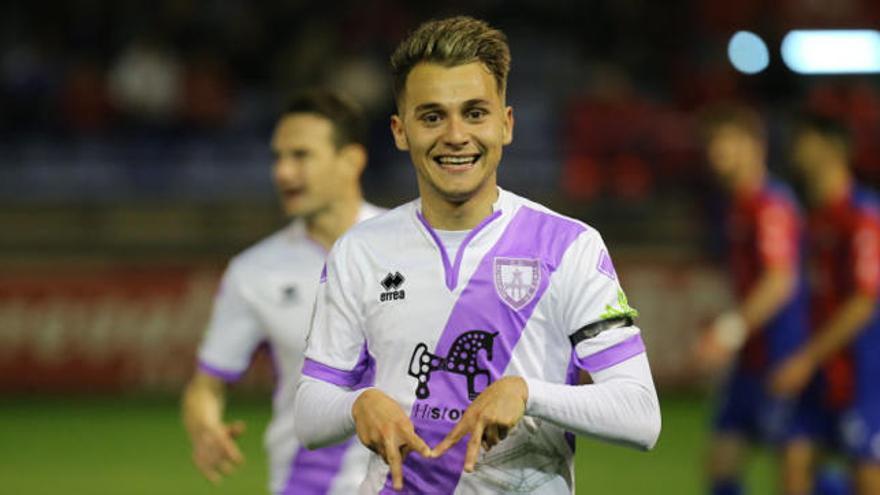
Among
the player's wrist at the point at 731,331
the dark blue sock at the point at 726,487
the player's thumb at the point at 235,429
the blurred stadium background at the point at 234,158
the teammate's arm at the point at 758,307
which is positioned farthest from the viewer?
the blurred stadium background at the point at 234,158

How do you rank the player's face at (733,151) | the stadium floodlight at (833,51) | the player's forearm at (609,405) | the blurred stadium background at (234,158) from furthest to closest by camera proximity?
the stadium floodlight at (833,51)
the blurred stadium background at (234,158)
the player's face at (733,151)
the player's forearm at (609,405)

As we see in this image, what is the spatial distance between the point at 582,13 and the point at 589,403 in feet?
49.4

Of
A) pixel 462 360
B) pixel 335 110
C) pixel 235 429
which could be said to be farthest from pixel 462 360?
pixel 335 110

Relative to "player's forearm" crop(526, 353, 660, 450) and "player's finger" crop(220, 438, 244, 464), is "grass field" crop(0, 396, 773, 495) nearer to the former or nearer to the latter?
"player's finger" crop(220, 438, 244, 464)

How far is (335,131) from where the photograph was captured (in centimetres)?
532

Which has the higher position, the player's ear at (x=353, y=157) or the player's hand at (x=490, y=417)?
the player's ear at (x=353, y=157)

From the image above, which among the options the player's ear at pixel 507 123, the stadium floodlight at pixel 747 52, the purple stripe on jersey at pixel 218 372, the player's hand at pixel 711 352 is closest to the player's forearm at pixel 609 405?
the player's ear at pixel 507 123

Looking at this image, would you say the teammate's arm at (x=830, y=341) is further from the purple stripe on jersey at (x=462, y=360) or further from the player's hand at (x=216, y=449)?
the purple stripe on jersey at (x=462, y=360)

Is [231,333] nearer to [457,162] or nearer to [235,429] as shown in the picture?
[235,429]

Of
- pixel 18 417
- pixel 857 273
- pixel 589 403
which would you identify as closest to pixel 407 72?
pixel 589 403

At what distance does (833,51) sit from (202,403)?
14.6m

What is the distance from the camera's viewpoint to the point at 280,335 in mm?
5105

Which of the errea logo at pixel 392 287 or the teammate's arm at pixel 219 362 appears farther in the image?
the teammate's arm at pixel 219 362

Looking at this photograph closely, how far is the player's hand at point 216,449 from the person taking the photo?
15.5 ft
